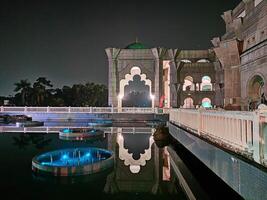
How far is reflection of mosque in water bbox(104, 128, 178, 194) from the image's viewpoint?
6398 millimetres

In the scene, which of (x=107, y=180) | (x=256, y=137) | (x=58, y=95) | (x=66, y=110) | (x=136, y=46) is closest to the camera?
(x=256, y=137)

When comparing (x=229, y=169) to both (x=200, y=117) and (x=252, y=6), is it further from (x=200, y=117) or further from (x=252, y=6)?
(x=252, y=6)

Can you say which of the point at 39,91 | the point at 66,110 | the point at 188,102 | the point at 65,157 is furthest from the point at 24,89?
the point at 65,157

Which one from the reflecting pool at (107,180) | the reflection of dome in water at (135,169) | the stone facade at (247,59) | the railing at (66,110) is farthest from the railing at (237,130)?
the railing at (66,110)

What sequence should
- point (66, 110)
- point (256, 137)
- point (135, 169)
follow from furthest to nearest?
point (66, 110), point (135, 169), point (256, 137)

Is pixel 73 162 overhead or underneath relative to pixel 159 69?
underneath

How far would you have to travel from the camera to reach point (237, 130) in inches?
184

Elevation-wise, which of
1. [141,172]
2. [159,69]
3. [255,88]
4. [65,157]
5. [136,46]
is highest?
[136,46]

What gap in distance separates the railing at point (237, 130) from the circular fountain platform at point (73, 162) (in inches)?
128

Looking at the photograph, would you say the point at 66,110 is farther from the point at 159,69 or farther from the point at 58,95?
the point at 58,95

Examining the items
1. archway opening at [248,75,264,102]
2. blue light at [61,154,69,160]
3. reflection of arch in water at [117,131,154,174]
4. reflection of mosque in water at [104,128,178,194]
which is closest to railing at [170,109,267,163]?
reflection of mosque in water at [104,128,178,194]

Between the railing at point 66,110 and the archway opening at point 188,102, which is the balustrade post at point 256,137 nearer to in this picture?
the railing at point 66,110

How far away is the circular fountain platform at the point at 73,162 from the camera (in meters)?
7.06

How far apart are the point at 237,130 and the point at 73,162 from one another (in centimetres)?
603
